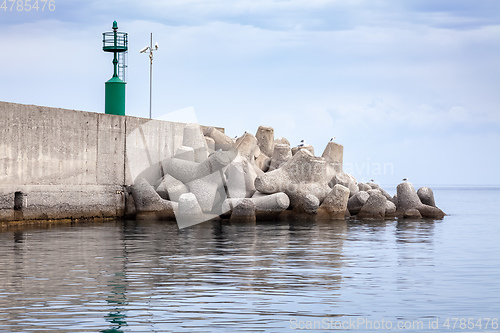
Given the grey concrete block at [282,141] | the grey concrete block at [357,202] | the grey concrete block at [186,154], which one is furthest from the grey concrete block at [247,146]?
the grey concrete block at [282,141]

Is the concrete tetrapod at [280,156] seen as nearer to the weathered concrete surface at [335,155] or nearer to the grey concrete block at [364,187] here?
the weathered concrete surface at [335,155]

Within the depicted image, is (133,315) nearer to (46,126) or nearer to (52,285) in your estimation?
(52,285)

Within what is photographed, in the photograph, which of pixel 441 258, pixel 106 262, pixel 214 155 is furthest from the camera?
pixel 214 155

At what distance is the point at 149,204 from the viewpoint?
17.0 m

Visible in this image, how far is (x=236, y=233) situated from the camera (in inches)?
554

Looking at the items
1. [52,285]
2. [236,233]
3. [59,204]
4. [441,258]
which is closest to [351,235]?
[236,233]

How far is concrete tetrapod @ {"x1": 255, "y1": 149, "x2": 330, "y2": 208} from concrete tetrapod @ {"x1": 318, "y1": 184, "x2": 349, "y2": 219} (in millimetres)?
357

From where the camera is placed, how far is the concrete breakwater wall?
1468cm

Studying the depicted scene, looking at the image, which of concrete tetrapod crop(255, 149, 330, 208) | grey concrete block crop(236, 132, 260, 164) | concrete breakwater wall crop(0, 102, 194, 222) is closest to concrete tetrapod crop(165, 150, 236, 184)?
concrete tetrapod crop(255, 149, 330, 208)

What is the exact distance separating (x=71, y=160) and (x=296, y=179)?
527cm

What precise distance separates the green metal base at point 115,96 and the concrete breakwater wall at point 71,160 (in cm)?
578

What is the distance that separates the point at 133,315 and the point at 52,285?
171cm

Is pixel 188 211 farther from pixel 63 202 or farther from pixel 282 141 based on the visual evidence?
pixel 282 141

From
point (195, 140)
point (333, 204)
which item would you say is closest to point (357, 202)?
point (333, 204)
